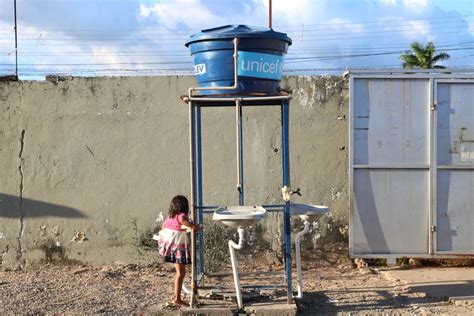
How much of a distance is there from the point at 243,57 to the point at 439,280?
11.3ft

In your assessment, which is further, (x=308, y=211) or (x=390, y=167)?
(x=390, y=167)

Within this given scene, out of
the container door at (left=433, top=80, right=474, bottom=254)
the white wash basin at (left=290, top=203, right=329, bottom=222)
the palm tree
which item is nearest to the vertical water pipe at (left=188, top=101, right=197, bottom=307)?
the white wash basin at (left=290, top=203, right=329, bottom=222)

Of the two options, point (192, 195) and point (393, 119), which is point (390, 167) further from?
point (192, 195)

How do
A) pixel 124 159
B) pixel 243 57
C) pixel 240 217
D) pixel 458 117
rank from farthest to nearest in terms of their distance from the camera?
pixel 124 159, pixel 458 117, pixel 243 57, pixel 240 217

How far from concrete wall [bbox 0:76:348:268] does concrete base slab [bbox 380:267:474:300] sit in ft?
3.17

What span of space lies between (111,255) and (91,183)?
92 centimetres

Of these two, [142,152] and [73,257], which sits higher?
[142,152]

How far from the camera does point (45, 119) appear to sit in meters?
7.48

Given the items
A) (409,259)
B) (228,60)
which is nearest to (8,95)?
(228,60)

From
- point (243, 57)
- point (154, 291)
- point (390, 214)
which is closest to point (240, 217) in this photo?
point (243, 57)

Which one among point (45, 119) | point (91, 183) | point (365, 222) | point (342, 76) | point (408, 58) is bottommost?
point (365, 222)

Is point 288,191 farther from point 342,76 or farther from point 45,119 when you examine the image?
point 45,119

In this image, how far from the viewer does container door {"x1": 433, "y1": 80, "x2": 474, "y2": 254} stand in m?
7.09

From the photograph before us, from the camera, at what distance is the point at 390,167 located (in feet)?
23.4
